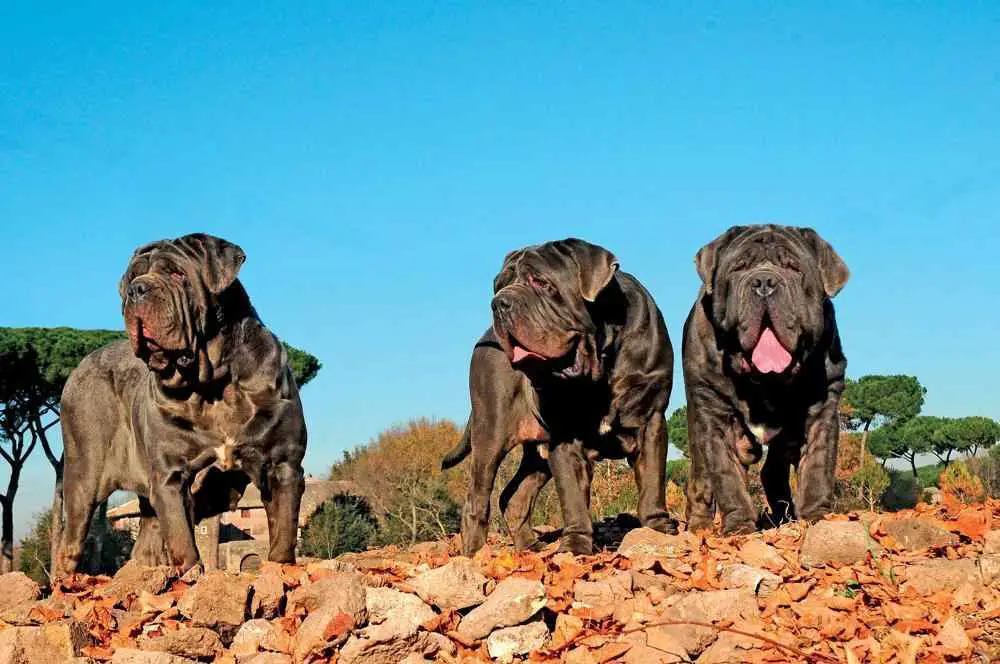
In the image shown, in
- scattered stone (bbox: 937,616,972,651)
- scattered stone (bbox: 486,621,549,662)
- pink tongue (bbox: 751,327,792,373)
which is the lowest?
scattered stone (bbox: 937,616,972,651)

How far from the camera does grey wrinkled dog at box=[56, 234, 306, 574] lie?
6.35m

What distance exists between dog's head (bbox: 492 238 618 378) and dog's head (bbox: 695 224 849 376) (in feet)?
1.99

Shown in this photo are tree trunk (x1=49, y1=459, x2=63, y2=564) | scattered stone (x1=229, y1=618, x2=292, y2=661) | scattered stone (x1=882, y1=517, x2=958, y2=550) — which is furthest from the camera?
tree trunk (x1=49, y1=459, x2=63, y2=564)

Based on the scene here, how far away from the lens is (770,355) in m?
5.77

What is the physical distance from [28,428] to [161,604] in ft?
78.6

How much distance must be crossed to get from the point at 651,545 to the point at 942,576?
4.36ft

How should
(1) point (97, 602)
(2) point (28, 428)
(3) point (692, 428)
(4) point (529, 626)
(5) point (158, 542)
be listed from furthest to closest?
(2) point (28, 428) → (5) point (158, 542) → (3) point (692, 428) → (1) point (97, 602) → (4) point (529, 626)

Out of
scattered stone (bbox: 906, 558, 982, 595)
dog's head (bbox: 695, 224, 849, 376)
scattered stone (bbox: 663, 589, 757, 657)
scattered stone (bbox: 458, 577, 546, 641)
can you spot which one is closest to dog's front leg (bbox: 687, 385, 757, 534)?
dog's head (bbox: 695, 224, 849, 376)

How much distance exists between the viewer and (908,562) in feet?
16.1

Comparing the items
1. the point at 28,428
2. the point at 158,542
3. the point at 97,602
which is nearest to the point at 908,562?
the point at 97,602

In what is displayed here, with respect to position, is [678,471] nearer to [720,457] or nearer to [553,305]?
[720,457]

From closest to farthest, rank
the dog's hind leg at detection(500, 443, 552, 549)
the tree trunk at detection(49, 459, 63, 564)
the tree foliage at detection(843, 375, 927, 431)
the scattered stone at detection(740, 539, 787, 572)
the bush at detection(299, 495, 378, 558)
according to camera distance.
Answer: the scattered stone at detection(740, 539, 787, 572) → the dog's hind leg at detection(500, 443, 552, 549) → the bush at detection(299, 495, 378, 558) → the tree trunk at detection(49, 459, 63, 564) → the tree foliage at detection(843, 375, 927, 431)

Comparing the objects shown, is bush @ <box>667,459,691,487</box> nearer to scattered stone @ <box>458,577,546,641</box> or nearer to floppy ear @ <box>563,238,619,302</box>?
floppy ear @ <box>563,238,619,302</box>

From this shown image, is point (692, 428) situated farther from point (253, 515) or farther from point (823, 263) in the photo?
point (253, 515)
